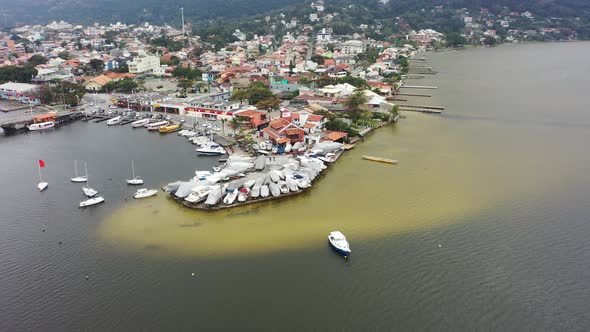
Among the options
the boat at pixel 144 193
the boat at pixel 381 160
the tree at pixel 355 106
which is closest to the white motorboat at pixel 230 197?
the boat at pixel 144 193

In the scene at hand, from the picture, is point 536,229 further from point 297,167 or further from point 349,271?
point 297,167

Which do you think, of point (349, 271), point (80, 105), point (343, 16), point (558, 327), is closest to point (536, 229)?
point (558, 327)

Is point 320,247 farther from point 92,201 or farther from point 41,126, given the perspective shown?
point 41,126

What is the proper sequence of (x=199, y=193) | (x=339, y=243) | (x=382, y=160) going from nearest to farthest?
1. (x=339, y=243)
2. (x=199, y=193)
3. (x=382, y=160)

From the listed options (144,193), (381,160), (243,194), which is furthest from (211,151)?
(381,160)

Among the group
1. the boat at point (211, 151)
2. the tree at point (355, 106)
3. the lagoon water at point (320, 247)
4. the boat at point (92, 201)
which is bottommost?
the lagoon water at point (320, 247)

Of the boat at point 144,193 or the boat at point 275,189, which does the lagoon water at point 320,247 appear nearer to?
the boat at point 144,193
